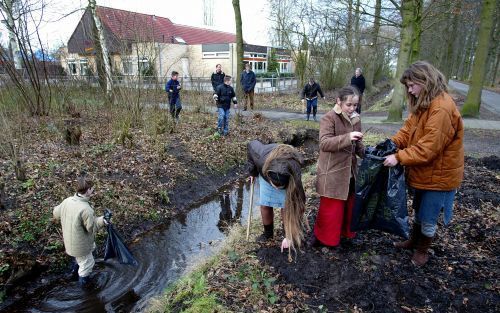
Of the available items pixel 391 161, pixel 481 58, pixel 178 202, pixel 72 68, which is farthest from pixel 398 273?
pixel 481 58

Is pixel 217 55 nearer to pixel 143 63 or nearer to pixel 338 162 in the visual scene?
pixel 143 63

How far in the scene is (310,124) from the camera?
41.4ft

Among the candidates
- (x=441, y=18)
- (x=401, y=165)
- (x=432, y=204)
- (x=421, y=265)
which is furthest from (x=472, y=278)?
(x=441, y=18)

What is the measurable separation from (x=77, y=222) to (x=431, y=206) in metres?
3.86

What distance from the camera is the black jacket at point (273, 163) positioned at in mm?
3234

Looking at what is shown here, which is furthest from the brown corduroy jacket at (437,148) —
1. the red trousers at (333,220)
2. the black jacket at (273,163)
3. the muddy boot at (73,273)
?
the muddy boot at (73,273)

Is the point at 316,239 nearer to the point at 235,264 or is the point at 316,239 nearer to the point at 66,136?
the point at 235,264

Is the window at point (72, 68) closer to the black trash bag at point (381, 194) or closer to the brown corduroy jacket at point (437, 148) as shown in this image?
the black trash bag at point (381, 194)

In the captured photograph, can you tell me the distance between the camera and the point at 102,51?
34.0 ft

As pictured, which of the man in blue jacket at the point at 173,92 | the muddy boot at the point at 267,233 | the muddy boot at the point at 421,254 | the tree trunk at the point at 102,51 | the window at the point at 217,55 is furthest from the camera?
the window at the point at 217,55

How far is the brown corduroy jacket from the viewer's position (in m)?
2.82

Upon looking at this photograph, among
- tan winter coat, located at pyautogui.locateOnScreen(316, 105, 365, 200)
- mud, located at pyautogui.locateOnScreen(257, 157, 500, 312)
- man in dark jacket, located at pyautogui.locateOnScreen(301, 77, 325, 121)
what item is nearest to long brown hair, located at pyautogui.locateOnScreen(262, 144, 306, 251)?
tan winter coat, located at pyautogui.locateOnScreen(316, 105, 365, 200)

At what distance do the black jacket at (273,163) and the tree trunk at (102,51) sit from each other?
6667 mm

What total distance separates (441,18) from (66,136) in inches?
585
